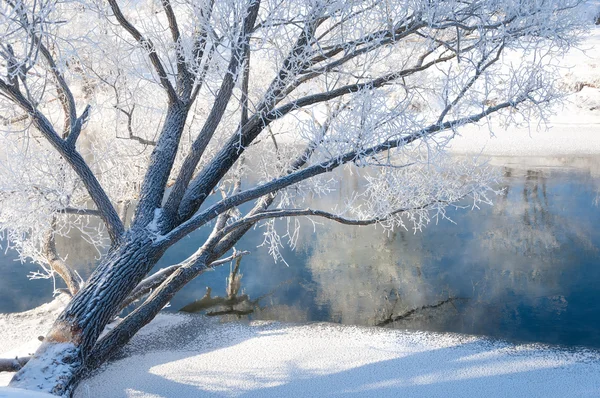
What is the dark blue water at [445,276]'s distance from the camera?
21.6 ft

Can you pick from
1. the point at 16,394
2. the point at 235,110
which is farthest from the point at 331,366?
the point at 16,394

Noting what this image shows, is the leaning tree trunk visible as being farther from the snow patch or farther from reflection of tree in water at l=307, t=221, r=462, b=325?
reflection of tree in water at l=307, t=221, r=462, b=325

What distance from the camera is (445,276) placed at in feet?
25.4

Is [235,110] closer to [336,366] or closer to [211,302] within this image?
[336,366]

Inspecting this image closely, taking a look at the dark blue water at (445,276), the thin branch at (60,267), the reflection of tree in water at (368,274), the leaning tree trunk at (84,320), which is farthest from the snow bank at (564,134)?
the leaning tree trunk at (84,320)

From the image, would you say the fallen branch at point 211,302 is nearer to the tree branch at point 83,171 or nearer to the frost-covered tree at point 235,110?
the frost-covered tree at point 235,110

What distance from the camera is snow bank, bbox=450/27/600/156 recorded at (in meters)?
14.3

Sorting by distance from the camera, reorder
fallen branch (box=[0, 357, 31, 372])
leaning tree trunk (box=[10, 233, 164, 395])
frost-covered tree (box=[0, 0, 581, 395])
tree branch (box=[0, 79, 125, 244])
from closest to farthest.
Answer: leaning tree trunk (box=[10, 233, 164, 395]), frost-covered tree (box=[0, 0, 581, 395]), tree branch (box=[0, 79, 125, 244]), fallen branch (box=[0, 357, 31, 372])

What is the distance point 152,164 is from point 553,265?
576 centimetres

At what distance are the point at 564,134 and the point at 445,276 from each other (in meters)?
9.37

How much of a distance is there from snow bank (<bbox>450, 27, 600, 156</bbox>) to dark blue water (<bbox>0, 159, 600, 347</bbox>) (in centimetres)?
410

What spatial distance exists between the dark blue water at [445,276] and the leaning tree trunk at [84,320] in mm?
2972

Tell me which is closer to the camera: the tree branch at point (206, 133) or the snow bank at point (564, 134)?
the tree branch at point (206, 133)

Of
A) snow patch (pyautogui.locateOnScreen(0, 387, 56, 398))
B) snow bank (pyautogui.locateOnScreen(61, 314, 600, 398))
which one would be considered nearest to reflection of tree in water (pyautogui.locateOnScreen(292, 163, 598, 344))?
snow bank (pyautogui.locateOnScreen(61, 314, 600, 398))
